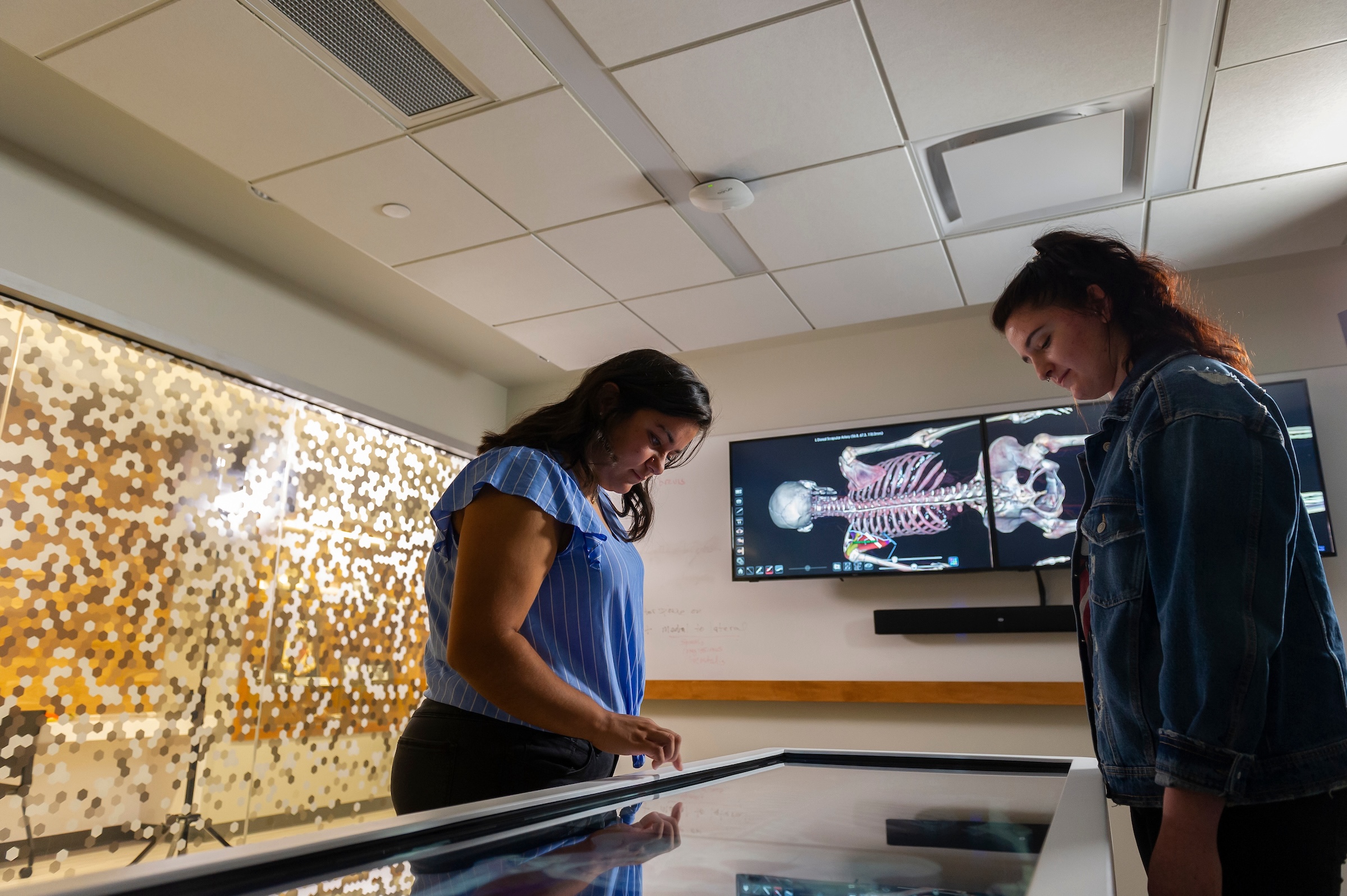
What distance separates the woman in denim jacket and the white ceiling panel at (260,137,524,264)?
210 cm

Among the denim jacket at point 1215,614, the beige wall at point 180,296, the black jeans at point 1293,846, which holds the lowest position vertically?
the black jeans at point 1293,846

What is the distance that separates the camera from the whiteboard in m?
3.50

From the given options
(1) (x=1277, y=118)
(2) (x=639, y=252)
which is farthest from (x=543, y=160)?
(1) (x=1277, y=118)

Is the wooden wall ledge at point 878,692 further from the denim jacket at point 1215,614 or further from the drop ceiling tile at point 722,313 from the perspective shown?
the denim jacket at point 1215,614

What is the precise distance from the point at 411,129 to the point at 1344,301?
3.48 m

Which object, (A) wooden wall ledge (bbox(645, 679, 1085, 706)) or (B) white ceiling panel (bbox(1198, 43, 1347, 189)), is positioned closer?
(B) white ceiling panel (bbox(1198, 43, 1347, 189))

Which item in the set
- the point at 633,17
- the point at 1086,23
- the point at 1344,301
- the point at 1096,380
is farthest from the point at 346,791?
the point at 1344,301

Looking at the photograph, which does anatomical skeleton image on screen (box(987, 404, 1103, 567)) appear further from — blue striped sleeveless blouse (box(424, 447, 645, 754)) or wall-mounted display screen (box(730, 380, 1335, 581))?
blue striped sleeveless blouse (box(424, 447, 645, 754))

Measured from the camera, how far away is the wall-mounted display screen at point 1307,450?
10.0 feet

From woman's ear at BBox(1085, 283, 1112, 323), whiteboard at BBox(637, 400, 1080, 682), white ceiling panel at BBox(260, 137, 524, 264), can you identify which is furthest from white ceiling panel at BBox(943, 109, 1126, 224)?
white ceiling panel at BBox(260, 137, 524, 264)

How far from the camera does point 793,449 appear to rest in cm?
394

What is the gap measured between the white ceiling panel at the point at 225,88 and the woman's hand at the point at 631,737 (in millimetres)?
1815

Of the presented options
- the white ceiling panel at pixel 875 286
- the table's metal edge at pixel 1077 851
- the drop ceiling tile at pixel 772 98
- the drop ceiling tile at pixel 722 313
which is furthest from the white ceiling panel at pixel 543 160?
the table's metal edge at pixel 1077 851

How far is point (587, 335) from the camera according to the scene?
373cm
